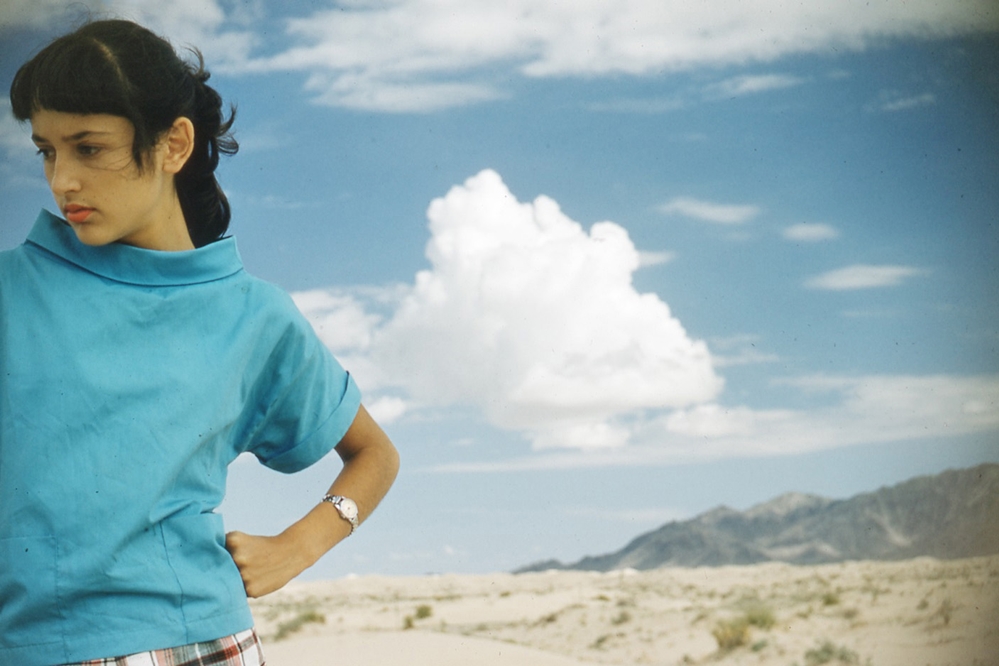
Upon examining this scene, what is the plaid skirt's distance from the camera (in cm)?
120

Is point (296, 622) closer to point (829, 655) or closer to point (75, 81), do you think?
point (829, 655)

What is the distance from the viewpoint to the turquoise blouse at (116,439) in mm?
1185

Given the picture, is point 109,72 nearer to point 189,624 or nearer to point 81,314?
point 81,314

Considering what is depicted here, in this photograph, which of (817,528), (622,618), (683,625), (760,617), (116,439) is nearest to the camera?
(116,439)

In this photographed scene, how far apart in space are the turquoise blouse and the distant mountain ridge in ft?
93.3

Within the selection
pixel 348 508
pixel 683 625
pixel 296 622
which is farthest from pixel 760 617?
pixel 348 508

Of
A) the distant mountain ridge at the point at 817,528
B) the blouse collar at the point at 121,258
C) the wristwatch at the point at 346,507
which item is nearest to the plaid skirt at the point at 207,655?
the wristwatch at the point at 346,507

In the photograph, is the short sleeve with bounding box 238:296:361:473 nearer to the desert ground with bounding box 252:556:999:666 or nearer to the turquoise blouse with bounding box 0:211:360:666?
the turquoise blouse with bounding box 0:211:360:666

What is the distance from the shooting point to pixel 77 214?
1296 mm

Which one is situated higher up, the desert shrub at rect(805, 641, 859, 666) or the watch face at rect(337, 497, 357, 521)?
the watch face at rect(337, 497, 357, 521)

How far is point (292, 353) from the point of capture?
150 cm

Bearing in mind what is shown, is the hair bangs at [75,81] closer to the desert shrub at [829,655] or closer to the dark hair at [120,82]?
the dark hair at [120,82]

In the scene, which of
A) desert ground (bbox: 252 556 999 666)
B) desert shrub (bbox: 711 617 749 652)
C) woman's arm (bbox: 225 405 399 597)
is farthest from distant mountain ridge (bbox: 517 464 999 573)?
woman's arm (bbox: 225 405 399 597)

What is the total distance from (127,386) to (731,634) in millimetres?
10738
